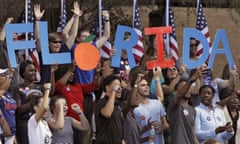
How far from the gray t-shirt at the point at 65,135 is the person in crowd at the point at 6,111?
51 centimetres

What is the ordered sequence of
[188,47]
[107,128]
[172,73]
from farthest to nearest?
1. [188,47]
2. [172,73]
3. [107,128]

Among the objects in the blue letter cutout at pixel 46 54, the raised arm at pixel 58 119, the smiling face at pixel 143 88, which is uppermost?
the blue letter cutout at pixel 46 54

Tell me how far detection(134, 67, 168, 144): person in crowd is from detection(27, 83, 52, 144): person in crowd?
50.7 inches

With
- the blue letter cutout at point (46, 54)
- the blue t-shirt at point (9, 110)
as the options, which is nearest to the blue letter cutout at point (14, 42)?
the blue letter cutout at point (46, 54)

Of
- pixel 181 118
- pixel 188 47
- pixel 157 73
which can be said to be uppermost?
pixel 188 47

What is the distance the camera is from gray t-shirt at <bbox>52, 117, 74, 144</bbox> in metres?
8.20

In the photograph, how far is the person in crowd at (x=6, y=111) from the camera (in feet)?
25.8

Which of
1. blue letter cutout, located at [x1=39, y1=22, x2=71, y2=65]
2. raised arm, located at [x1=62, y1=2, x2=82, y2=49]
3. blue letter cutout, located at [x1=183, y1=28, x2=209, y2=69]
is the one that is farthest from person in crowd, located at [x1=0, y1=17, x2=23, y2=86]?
blue letter cutout, located at [x1=183, y1=28, x2=209, y2=69]

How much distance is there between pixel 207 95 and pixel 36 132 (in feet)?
8.84

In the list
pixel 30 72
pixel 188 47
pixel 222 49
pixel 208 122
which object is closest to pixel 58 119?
pixel 30 72

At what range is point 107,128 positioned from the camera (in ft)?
26.7

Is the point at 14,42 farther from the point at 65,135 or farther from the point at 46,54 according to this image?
the point at 65,135

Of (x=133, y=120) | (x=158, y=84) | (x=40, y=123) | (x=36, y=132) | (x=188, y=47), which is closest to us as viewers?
(x=36, y=132)

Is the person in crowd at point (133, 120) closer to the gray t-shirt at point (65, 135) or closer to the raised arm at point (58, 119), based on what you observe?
the gray t-shirt at point (65, 135)
